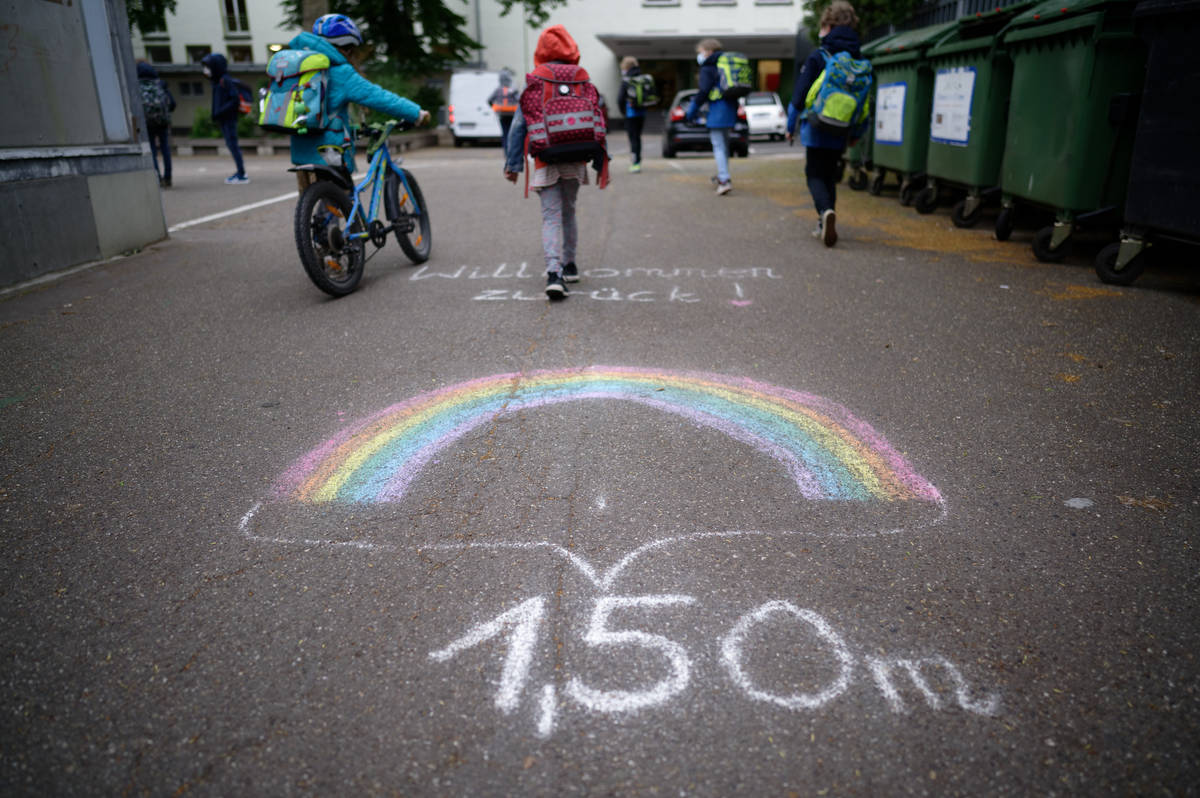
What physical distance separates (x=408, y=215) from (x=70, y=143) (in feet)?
9.62

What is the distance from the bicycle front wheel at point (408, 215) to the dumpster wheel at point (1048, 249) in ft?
16.8

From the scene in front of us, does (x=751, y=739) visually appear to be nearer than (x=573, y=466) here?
Yes

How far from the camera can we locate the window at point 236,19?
42234 millimetres

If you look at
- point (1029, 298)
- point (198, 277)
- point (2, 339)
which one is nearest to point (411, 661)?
point (2, 339)

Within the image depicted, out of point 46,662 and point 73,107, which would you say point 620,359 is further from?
point 73,107

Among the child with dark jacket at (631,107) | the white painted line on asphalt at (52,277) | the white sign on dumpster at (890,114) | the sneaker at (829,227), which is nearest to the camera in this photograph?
the white painted line on asphalt at (52,277)

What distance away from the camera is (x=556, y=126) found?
5.59 metres

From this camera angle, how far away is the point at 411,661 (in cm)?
222

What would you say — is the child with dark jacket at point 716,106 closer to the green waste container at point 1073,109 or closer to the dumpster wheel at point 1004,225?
the dumpster wheel at point 1004,225

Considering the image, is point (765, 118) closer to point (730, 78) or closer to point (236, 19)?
point (730, 78)

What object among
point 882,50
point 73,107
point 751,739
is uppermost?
point 882,50

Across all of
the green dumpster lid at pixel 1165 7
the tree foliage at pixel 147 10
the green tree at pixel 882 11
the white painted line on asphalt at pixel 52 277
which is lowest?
the white painted line on asphalt at pixel 52 277

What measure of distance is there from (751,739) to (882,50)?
1078cm

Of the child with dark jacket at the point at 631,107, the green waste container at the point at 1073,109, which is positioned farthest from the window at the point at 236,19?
the green waste container at the point at 1073,109
